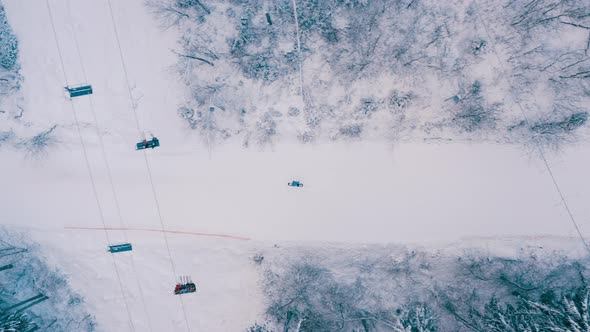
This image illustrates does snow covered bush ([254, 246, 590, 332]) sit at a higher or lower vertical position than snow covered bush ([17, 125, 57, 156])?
lower

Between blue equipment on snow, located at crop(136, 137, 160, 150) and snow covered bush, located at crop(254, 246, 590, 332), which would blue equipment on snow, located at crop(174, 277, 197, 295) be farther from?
blue equipment on snow, located at crop(136, 137, 160, 150)

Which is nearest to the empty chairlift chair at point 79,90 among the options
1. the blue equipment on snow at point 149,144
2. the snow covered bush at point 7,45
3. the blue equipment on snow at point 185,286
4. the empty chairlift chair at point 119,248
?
the snow covered bush at point 7,45

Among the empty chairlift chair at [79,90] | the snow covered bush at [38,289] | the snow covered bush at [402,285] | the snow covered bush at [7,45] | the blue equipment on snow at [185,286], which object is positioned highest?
the snow covered bush at [7,45]

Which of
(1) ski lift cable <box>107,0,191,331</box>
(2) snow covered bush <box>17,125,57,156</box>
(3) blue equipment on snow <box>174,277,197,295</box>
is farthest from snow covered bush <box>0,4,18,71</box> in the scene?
(3) blue equipment on snow <box>174,277,197,295</box>

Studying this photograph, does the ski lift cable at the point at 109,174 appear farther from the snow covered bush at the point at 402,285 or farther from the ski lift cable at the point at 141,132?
the snow covered bush at the point at 402,285

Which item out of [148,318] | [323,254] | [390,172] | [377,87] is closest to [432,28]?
[377,87]
